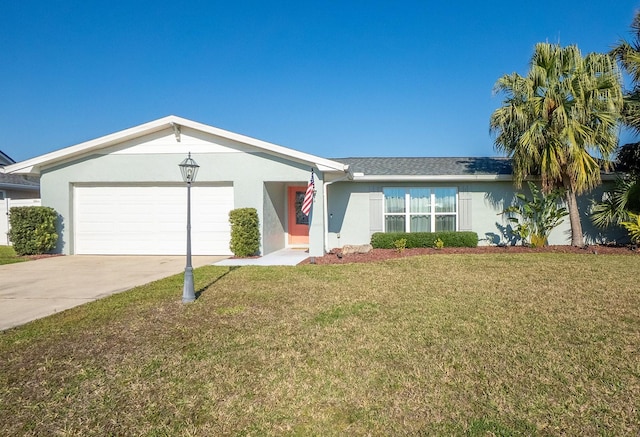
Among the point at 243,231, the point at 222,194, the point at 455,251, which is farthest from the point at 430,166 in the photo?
the point at 222,194

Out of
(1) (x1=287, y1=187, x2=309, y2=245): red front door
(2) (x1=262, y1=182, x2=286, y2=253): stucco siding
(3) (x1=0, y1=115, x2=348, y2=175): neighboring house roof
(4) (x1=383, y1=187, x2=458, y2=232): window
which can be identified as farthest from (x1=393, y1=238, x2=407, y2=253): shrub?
(2) (x1=262, y1=182, x2=286, y2=253): stucco siding

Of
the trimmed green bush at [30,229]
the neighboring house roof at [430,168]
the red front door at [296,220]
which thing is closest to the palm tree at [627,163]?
the neighboring house roof at [430,168]

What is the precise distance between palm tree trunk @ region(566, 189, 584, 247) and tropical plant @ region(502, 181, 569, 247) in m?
0.20

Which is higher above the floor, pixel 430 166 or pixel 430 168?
pixel 430 166

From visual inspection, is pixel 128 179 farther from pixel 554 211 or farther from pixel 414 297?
pixel 554 211

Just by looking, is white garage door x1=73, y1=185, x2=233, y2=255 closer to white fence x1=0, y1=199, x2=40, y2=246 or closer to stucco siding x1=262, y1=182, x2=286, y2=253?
stucco siding x1=262, y1=182, x2=286, y2=253

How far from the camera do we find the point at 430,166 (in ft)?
44.8

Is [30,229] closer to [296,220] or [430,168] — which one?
[296,220]

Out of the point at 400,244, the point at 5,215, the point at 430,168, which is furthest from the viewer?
the point at 5,215

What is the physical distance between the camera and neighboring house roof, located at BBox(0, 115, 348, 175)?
34.1 feet

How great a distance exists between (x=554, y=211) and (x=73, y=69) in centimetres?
1862

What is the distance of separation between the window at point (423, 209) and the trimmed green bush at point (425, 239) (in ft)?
2.06

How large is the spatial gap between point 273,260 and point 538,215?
861 centimetres

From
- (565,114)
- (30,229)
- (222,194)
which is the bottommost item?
(30,229)
